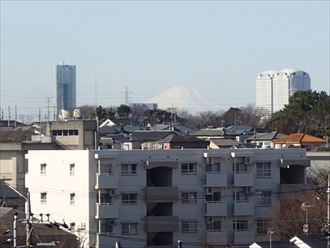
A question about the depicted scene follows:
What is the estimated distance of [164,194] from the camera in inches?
1249

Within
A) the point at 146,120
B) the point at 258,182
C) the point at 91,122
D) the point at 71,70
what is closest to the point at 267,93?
the point at 71,70

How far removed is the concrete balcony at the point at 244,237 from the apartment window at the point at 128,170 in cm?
349

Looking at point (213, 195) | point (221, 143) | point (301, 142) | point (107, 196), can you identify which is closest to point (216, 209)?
→ point (213, 195)

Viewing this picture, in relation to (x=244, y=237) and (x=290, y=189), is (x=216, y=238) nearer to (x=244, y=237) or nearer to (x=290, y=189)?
(x=244, y=237)

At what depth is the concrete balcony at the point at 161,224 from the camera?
3148 cm

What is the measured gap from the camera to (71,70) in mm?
172125

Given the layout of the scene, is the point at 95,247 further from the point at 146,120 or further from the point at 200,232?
the point at 146,120

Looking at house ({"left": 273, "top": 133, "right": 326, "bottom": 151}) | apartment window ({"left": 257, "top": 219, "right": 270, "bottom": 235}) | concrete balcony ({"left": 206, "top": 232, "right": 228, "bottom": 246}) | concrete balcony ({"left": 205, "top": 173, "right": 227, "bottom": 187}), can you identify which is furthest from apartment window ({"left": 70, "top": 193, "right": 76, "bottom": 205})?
house ({"left": 273, "top": 133, "right": 326, "bottom": 151})

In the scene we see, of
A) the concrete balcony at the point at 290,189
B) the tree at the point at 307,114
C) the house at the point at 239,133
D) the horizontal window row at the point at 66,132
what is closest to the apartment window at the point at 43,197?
the concrete balcony at the point at 290,189

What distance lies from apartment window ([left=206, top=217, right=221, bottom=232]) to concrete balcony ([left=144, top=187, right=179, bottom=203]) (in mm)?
1221

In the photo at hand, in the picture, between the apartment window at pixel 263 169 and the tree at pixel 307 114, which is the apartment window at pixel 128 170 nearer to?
the apartment window at pixel 263 169

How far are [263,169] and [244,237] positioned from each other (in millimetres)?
2232

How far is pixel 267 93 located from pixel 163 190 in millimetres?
139756

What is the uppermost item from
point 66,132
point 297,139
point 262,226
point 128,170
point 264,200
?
point 66,132
